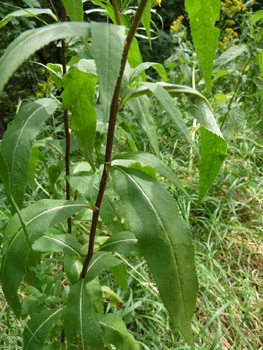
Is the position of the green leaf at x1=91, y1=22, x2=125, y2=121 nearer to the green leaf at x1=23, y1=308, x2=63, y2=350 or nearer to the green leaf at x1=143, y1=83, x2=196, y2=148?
the green leaf at x1=143, y1=83, x2=196, y2=148

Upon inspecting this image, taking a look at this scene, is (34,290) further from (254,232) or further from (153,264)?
(254,232)

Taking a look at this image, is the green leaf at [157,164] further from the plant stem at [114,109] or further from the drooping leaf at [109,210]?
the drooping leaf at [109,210]

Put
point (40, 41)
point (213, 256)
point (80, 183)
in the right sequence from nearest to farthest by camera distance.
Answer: point (40, 41), point (80, 183), point (213, 256)

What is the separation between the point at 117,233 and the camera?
2.53 ft

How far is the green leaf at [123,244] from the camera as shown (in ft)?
2.42

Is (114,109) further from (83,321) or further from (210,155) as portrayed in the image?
(83,321)

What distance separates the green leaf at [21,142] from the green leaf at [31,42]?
20 cm

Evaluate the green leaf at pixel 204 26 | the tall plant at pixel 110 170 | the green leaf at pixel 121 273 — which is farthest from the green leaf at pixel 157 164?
the green leaf at pixel 121 273

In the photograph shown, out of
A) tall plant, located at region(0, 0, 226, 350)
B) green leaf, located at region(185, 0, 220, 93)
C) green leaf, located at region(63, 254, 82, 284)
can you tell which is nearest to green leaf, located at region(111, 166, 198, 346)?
tall plant, located at region(0, 0, 226, 350)

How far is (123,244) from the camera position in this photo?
75 cm

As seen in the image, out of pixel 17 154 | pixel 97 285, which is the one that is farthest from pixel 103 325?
pixel 17 154

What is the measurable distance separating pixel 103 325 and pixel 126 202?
54cm

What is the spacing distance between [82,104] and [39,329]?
24.2 inches

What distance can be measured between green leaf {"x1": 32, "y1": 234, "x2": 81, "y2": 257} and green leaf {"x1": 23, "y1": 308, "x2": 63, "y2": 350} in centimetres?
20
